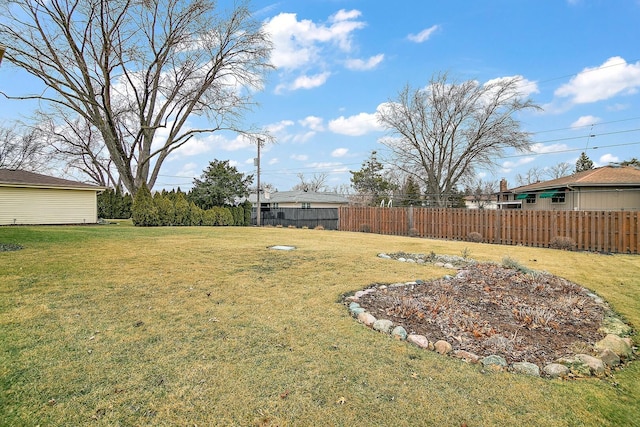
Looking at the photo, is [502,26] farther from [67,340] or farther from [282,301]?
[67,340]

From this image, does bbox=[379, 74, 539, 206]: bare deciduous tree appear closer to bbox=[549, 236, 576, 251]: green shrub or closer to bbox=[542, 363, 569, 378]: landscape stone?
bbox=[549, 236, 576, 251]: green shrub

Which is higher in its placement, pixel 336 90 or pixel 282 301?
pixel 336 90

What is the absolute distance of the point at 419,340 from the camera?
3.04m

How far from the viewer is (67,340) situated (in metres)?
2.92

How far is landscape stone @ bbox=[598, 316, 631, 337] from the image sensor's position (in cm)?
336

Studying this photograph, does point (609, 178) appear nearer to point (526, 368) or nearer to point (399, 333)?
point (526, 368)

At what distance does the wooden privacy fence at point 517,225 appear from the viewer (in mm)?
10070

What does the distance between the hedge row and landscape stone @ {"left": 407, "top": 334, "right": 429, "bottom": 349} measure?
1729 centimetres

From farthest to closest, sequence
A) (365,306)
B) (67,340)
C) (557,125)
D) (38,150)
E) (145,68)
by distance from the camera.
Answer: (38,150) → (557,125) → (145,68) → (365,306) → (67,340)

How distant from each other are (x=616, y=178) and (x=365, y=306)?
60.4 feet

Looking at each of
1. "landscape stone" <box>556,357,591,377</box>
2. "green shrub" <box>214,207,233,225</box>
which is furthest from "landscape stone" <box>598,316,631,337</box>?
"green shrub" <box>214,207,233,225</box>

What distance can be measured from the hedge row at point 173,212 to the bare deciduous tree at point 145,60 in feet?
7.50

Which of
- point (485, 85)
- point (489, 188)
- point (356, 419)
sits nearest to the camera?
point (356, 419)

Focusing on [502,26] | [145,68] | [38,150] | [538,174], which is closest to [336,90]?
[502,26]
